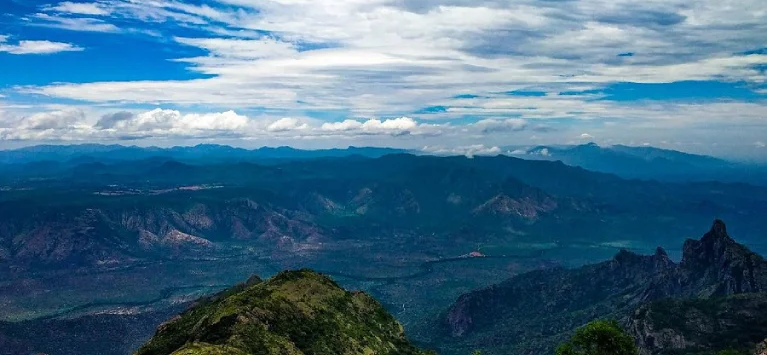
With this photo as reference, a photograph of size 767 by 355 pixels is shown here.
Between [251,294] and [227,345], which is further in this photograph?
[251,294]

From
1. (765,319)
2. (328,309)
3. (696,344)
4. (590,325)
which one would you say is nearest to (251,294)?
(328,309)

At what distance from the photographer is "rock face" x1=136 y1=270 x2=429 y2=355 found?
12175 cm

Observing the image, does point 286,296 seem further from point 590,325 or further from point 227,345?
point 590,325

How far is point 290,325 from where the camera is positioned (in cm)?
13750

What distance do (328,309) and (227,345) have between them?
42550mm

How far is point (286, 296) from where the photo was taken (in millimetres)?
149875

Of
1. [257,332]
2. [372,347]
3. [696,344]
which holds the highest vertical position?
[257,332]

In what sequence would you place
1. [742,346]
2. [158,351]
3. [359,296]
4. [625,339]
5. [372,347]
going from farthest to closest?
[742,346]
[359,296]
[372,347]
[158,351]
[625,339]

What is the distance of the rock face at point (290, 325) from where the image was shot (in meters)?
122

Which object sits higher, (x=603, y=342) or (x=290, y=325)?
(x=603, y=342)

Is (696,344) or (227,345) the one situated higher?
(227,345)

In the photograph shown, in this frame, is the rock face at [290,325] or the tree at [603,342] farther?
the rock face at [290,325]

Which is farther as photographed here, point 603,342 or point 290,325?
point 290,325

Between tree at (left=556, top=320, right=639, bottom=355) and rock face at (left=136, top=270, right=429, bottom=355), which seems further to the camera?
rock face at (left=136, top=270, right=429, bottom=355)
